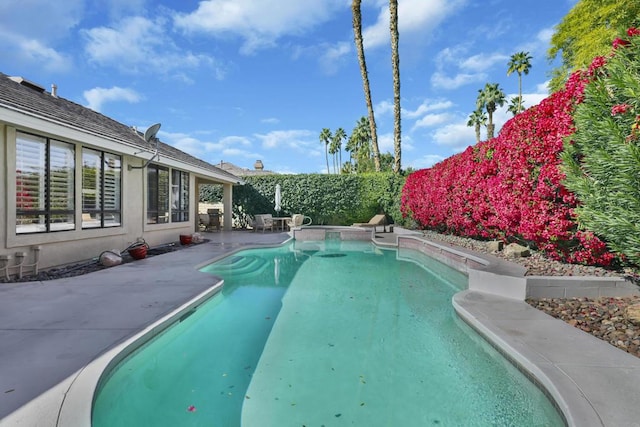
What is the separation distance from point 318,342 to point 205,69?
637 inches

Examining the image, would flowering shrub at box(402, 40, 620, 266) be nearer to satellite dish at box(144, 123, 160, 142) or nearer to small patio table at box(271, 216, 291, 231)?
satellite dish at box(144, 123, 160, 142)

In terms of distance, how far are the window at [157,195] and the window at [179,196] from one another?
50 cm

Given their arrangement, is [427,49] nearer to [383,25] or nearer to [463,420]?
[383,25]

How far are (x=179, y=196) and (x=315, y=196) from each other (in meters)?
9.47

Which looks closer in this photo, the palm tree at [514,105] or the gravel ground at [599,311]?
the gravel ground at [599,311]

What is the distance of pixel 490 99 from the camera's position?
4044 cm

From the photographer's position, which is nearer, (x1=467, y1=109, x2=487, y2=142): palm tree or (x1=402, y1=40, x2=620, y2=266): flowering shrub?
(x1=402, y1=40, x2=620, y2=266): flowering shrub

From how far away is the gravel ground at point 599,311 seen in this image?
156 inches

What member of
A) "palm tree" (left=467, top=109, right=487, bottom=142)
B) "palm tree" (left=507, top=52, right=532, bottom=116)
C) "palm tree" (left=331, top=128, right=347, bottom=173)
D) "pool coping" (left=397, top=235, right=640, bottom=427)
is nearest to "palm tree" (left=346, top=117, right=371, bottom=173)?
"palm tree" (left=331, top=128, right=347, bottom=173)

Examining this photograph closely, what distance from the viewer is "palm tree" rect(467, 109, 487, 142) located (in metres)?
43.3

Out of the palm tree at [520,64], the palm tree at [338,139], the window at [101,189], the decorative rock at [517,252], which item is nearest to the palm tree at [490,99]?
the palm tree at [520,64]

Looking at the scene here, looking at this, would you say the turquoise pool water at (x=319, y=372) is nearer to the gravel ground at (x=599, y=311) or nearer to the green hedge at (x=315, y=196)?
the gravel ground at (x=599, y=311)

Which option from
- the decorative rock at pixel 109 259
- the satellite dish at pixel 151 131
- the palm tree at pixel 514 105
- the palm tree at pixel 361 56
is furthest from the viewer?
the palm tree at pixel 514 105

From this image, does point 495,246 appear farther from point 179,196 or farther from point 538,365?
point 179,196
